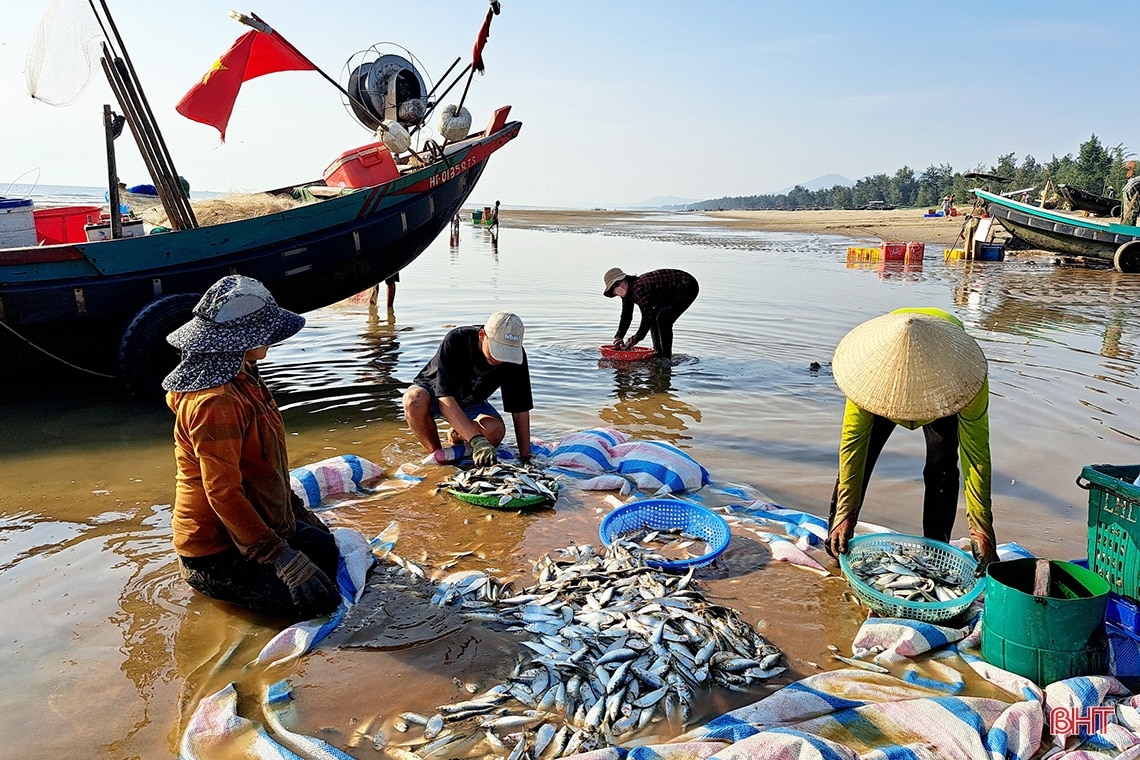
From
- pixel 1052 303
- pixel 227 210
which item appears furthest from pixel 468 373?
pixel 1052 303

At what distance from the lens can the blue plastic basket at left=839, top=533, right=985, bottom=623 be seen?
3863 mm

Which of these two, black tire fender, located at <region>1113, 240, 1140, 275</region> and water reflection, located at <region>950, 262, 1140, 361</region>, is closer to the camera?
water reflection, located at <region>950, 262, 1140, 361</region>

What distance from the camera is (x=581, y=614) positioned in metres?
3.94

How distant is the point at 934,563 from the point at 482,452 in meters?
3.24

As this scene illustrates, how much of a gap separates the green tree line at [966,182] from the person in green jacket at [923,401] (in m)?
24.6

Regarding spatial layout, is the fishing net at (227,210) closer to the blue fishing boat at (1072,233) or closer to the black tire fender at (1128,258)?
the blue fishing boat at (1072,233)

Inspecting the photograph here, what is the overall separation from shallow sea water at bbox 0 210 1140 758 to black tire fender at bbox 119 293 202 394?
0.45 meters

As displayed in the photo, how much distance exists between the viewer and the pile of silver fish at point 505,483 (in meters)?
5.59

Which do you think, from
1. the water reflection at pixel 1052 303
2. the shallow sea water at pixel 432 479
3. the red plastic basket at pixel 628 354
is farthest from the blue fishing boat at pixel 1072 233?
the red plastic basket at pixel 628 354

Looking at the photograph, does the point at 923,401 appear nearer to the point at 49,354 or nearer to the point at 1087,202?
the point at 49,354

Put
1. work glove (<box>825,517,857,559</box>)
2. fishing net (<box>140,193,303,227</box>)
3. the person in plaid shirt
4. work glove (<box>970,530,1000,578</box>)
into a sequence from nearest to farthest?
1. work glove (<box>970,530,1000,578</box>)
2. work glove (<box>825,517,857,559</box>)
3. fishing net (<box>140,193,303,227</box>)
4. the person in plaid shirt

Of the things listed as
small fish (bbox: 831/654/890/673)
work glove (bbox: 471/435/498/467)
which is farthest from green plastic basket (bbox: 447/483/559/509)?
small fish (bbox: 831/654/890/673)

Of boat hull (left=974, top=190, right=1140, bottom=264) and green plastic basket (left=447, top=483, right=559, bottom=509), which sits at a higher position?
boat hull (left=974, top=190, right=1140, bottom=264)

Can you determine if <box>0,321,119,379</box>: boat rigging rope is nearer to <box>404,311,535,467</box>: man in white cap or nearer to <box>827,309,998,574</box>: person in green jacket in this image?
<box>404,311,535,467</box>: man in white cap
